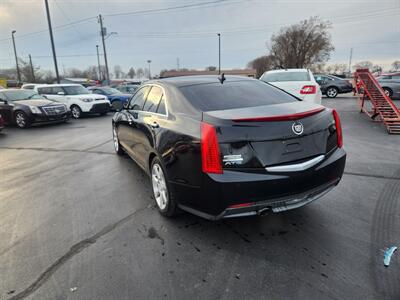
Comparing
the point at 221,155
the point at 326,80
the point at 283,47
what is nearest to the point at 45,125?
the point at 221,155

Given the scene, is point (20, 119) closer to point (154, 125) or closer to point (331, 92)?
point (154, 125)

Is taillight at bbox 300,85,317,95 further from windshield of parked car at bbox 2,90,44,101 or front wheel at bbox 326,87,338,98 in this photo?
front wheel at bbox 326,87,338,98

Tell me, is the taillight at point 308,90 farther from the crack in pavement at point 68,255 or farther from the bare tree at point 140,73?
the bare tree at point 140,73

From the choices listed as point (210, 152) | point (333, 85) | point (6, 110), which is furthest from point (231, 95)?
point (333, 85)

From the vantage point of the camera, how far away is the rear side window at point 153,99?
149 inches

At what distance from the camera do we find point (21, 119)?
11305mm

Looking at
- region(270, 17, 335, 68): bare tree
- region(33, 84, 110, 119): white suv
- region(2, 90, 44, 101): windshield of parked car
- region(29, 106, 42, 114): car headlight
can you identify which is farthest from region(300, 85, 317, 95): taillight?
region(270, 17, 335, 68): bare tree

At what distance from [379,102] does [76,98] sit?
43.5 ft

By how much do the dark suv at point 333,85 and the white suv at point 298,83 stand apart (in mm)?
11725

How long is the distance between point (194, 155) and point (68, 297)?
1552 millimetres

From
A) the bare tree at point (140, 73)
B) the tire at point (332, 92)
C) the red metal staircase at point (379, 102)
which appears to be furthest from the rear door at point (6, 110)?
the bare tree at point (140, 73)

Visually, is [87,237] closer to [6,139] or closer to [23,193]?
[23,193]

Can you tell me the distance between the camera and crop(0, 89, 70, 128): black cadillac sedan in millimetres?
11172

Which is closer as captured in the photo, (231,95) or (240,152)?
(240,152)
